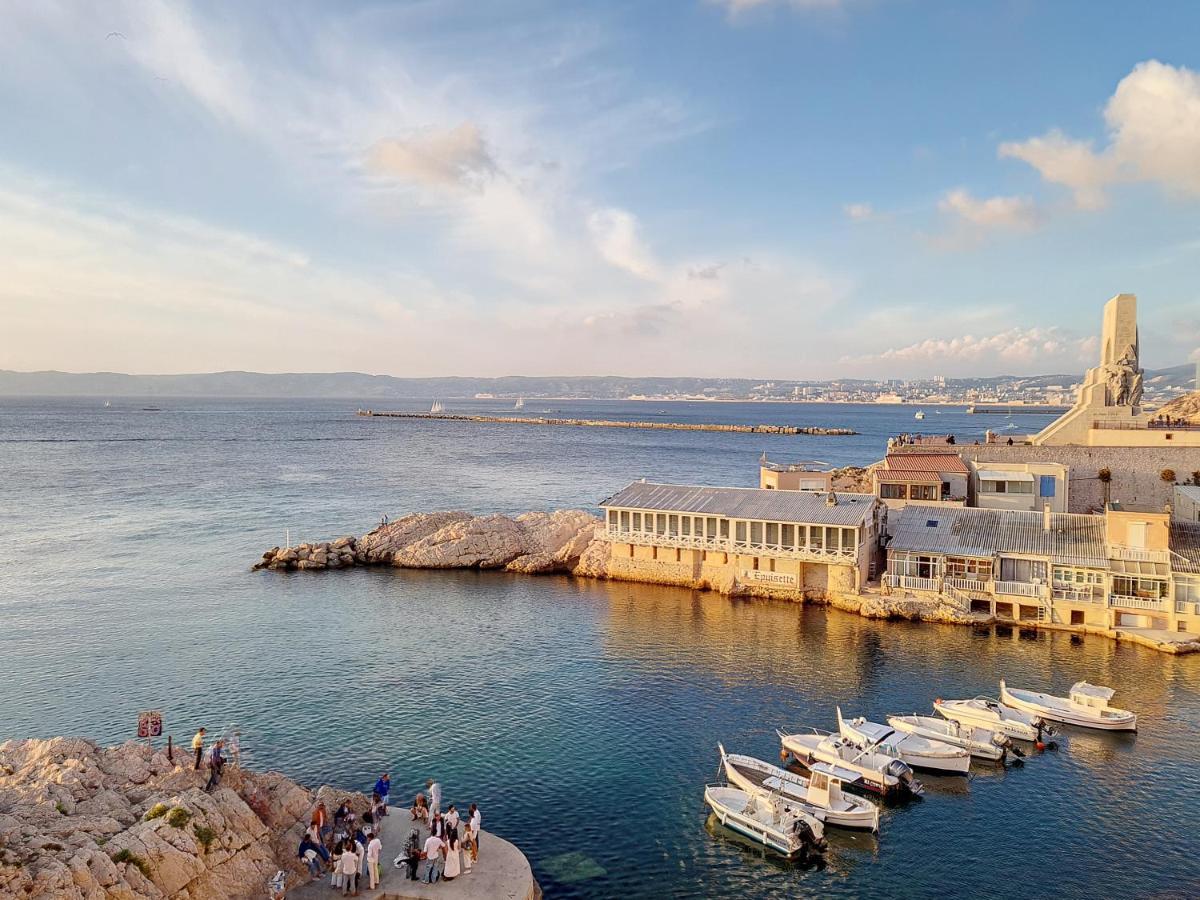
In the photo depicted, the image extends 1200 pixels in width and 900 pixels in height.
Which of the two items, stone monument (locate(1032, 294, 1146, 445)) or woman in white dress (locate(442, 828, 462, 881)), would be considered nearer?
woman in white dress (locate(442, 828, 462, 881))

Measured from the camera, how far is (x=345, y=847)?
19.7 meters

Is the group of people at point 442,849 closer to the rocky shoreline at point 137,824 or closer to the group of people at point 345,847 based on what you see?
the group of people at point 345,847

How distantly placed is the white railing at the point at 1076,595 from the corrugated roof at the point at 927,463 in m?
15.4

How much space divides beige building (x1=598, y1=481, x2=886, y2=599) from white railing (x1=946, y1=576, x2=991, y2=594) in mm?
5365

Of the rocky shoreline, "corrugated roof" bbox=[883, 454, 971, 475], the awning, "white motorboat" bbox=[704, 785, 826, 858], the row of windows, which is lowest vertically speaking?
"white motorboat" bbox=[704, 785, 826, 858]

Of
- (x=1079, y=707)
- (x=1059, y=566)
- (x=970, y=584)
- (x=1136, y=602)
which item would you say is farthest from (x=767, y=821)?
(x=1136, y=602)

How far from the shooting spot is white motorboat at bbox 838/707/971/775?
2995cm

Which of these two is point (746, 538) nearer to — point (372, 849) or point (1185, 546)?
point (1185, 546)

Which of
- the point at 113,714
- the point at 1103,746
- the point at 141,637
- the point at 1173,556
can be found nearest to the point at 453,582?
the point at 141,637

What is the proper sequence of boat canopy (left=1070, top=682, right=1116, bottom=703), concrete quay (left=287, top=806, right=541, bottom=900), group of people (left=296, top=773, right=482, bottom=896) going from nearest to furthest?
concrete quay (left=287, top=806, right=541, bottom=900), group of people (left=296, top=773, right=482, bottom=896), boat canopy (left=1070, top=682, right=1116, bottom=703)

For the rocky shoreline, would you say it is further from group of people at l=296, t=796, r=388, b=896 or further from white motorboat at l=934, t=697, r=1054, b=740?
white motorboat at l=934, t=697, r=1054, b=740

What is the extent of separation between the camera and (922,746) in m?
30.3

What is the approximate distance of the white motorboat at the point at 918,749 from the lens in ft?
98.3

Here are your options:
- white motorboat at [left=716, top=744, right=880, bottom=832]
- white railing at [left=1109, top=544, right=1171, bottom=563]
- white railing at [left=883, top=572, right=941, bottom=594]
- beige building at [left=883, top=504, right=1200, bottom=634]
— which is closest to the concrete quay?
white motorboat at [left=716, top=744, right=880, bottom=832]
